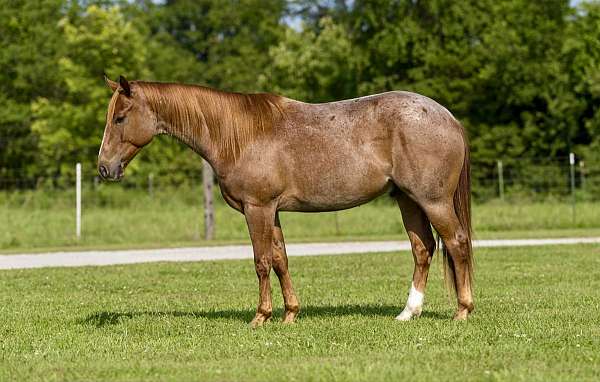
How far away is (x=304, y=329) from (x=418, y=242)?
5.52 feet

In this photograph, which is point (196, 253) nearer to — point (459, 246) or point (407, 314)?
point (407, 314)

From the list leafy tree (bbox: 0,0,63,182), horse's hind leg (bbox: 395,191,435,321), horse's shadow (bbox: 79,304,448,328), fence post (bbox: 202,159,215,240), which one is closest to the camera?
horse's hind leg (bbox: 395,191,435,321)

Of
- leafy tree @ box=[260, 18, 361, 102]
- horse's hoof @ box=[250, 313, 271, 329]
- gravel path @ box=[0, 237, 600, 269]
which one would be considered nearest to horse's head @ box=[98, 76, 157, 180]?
horse's hoof @ box=[250, 313, 271, 329]

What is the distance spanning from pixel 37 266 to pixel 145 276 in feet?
10.0

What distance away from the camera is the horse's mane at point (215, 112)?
979 centimetres

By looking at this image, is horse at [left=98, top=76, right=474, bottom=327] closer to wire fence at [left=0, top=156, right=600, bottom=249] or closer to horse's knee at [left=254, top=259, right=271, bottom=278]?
horse's knee at [left=254, top=259, right=271, bottom=278]

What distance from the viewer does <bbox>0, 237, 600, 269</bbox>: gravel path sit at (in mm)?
18531

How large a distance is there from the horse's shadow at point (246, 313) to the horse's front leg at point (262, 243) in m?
0.46

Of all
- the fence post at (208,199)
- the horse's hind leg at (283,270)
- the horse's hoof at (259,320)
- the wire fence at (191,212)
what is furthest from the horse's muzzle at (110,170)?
the wire fence at (191,212)

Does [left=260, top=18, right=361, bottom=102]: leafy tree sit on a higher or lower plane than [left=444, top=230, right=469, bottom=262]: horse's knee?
higher

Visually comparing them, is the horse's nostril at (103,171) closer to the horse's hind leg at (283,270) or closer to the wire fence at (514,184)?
the horse's hind leg at (283,270)

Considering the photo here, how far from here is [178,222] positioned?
89.0ft

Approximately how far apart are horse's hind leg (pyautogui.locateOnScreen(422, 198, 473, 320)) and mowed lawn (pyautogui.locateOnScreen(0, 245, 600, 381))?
20cm

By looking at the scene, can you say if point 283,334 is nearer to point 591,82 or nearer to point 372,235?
point 372,235
